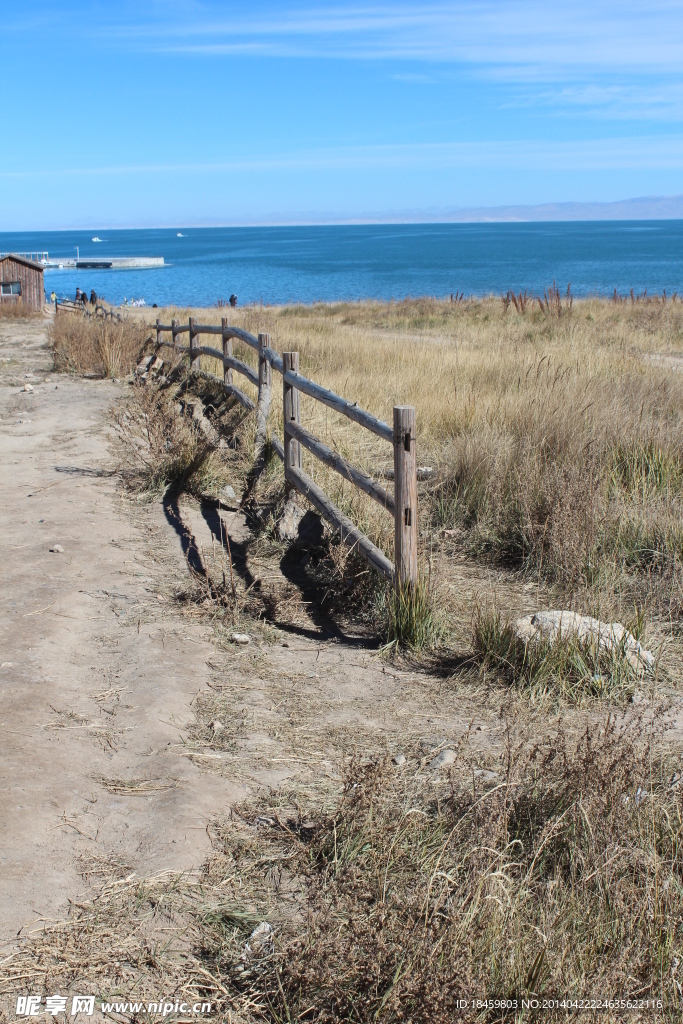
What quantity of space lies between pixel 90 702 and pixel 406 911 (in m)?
2.04

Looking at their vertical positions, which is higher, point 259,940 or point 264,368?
point 264,368

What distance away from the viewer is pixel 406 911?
241 cm

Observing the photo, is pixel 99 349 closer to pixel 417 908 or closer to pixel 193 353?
pixel 193 353

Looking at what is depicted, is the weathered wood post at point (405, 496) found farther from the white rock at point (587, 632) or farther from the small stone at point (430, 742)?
the small stone at point (430, 742)

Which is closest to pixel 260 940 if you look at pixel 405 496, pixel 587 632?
pixel 587 632

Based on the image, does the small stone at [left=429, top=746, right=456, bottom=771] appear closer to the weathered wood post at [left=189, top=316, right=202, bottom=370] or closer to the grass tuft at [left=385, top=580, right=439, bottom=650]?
the grass tuft at [left=385, top=580, right=439, bottom=650]

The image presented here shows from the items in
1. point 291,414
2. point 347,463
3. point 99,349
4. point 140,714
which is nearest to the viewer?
point 140,714

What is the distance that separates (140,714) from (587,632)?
2233mm

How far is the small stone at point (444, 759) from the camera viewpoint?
3.37m

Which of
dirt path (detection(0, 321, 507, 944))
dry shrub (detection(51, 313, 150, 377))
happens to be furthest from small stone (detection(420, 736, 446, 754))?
dry shrub (detection(51, 313, 150, 377))

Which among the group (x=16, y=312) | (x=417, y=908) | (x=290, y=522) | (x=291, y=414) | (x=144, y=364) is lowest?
(x=417, y=908)

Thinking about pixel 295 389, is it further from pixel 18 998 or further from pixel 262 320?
pixel 262 320

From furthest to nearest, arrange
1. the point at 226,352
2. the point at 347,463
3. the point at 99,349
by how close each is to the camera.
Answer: the point at 99,349, the point at 226,352, the point at 347,463

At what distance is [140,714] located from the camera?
381 centimetres
